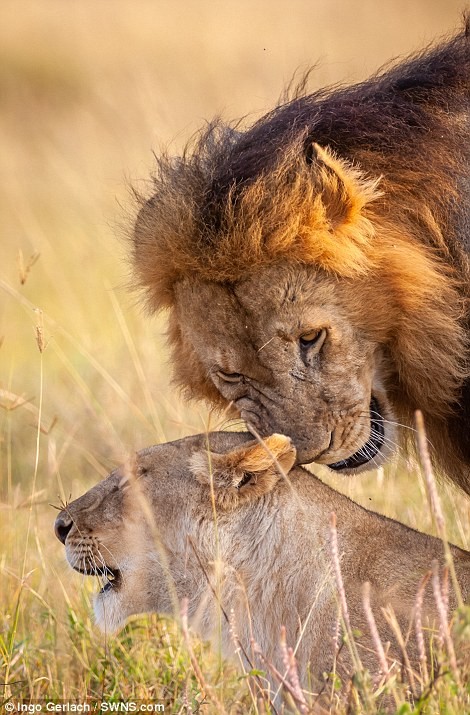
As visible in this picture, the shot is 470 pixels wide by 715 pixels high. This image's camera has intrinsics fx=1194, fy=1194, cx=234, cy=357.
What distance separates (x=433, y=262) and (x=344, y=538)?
1.08m

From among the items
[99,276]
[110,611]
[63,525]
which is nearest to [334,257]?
[63,525]

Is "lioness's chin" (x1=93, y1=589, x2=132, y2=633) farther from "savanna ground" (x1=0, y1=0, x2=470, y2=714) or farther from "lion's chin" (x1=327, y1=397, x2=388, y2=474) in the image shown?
"lion's chin" (x1=327, y1=397, x2=388, y2=474)

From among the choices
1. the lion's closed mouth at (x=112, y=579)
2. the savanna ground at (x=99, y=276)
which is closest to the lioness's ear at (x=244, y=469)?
the savanna ground at (x=99, y=276)

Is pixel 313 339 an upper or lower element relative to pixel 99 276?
lower

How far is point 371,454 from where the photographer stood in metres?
4.44

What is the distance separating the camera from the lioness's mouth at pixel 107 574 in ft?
13.8

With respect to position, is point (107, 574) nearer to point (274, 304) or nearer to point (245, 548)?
point (245, 548)

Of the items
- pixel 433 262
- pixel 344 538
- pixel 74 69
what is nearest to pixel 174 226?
pixel 433 262

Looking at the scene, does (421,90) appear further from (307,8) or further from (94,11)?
(94,11)

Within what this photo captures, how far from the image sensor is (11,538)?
236 inches

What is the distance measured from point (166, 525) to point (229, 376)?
2.05 ft

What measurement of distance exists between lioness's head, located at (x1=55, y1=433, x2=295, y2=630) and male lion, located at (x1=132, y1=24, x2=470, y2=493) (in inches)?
11.0

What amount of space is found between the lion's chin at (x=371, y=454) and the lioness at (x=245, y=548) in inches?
9.6

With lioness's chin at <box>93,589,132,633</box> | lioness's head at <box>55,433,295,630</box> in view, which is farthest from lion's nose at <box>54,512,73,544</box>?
lioness's chin at <box>93,589,132,633</box>
